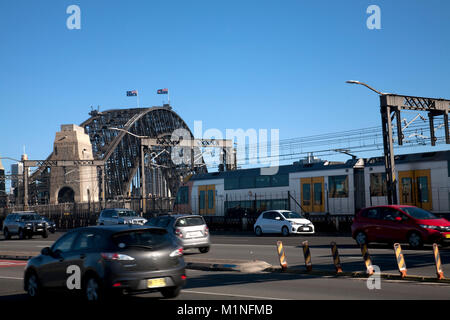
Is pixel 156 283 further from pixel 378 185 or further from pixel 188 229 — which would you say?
pixel 378 185

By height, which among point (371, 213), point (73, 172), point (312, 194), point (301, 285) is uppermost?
point (73, 172)

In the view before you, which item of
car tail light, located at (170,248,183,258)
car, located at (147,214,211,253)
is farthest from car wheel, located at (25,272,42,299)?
car, located at (147,214,211,253)

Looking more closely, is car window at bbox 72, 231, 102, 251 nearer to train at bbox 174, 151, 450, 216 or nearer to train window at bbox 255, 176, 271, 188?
train at bbox 174, 151, 450, 216

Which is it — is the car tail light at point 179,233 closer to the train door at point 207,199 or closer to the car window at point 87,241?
the car window at point 87,241

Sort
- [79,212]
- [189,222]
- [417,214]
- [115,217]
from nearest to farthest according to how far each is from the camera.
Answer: [417,214], [189,222], [115,217], [79,212]

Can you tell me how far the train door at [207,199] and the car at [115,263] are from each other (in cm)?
3425

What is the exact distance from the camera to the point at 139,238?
412 inches

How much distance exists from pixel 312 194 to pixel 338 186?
7.77ft

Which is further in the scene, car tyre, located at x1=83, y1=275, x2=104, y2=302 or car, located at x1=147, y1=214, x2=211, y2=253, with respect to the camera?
car, located at x1=147, y1=214, x2=211, y2=253

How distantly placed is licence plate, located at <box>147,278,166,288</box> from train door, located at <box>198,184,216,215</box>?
3501 centimetres

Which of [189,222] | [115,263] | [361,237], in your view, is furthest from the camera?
[361,237]

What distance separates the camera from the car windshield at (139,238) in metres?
10.3

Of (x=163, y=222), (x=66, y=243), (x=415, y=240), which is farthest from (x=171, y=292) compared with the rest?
(x=415, y=240)

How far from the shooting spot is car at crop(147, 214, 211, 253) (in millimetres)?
22219
